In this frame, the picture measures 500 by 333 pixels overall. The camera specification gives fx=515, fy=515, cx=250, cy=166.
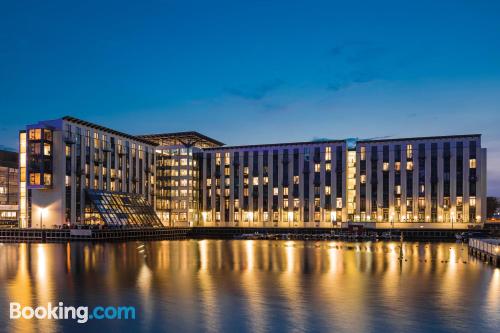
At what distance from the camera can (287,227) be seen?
5974 inches

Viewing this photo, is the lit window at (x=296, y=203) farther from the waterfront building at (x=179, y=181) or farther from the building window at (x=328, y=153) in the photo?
the waterfront building at (x=179, y=181)

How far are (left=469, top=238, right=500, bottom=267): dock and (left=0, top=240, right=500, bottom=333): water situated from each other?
444 cm

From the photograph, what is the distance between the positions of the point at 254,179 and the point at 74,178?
189 feet

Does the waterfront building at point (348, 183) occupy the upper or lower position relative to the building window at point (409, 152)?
lower

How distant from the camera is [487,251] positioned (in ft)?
236

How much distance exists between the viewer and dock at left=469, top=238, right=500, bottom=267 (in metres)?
65.8

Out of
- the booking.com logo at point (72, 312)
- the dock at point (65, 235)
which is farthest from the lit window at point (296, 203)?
the booking.com logo at point (72, 312)

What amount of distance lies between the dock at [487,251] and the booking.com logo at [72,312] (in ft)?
164

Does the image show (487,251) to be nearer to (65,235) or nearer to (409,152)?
(409,152)

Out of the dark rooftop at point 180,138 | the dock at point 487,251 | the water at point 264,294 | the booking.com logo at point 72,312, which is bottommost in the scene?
the dock at point 487,251

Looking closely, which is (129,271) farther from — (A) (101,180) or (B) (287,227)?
(B) (287,227)

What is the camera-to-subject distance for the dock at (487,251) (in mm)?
65750

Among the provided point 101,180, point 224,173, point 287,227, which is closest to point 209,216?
point 224,173

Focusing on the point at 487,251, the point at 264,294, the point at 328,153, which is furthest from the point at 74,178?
the point at 264,294
